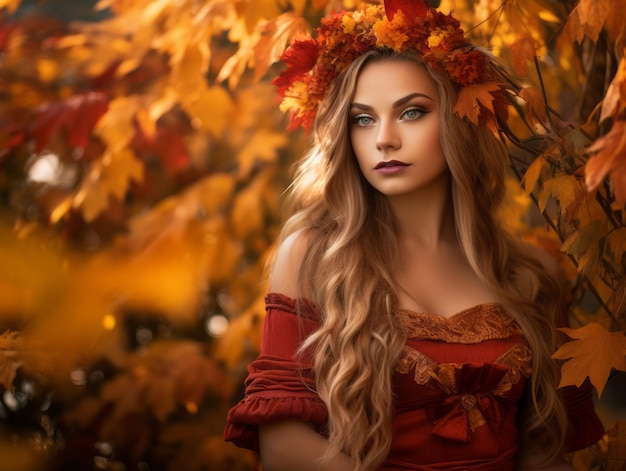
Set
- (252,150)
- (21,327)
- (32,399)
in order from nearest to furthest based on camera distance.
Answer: (21,327) < (32,399) < (252,150)

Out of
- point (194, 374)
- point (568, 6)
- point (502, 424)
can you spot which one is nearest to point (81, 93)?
point (194, 374)

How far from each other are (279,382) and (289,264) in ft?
0.98

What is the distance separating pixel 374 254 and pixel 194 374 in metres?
1.40

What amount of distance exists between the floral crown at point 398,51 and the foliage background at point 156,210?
0.17 meters

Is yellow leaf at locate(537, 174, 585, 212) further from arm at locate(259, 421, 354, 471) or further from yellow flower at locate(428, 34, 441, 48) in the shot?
arm at locate(259, 421, 354, 471)

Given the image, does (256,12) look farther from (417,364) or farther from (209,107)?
(417,364)

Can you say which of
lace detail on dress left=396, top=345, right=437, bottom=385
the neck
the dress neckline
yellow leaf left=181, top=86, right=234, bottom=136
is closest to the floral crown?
the neck

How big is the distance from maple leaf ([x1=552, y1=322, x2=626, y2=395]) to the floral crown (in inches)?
21.6

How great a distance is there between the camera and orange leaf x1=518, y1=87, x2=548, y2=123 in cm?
210

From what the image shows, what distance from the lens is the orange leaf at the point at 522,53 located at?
7.22ft

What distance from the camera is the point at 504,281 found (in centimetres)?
238

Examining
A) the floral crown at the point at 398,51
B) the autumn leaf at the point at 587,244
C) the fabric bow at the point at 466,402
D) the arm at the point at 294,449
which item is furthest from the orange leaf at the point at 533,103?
the arm at the point at 294,449

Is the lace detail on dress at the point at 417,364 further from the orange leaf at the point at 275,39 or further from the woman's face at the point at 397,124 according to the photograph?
the orange leaf at the point at 275,39

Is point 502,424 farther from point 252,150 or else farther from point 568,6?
point 252,150
